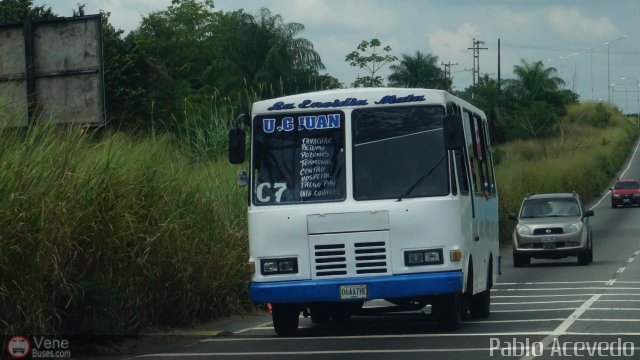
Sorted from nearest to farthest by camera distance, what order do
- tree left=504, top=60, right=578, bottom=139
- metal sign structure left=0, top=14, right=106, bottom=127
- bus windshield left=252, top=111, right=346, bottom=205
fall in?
bus windshield left=252, top=111, right=346, bottom=205 → metal sign structure left=0, top=14, right=106, bottom=127 → tree left=504, top=60, right=578, bottom=139

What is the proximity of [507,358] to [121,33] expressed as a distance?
1531 inches

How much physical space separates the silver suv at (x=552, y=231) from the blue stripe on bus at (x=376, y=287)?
55.7ft

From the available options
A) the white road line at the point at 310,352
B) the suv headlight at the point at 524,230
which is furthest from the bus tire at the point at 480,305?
the suv headlight at the point at 524,230

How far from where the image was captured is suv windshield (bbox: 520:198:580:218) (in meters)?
32.0

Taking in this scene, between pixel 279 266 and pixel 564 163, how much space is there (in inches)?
2430

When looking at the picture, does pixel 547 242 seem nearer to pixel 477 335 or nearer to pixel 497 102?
pixel 477 335

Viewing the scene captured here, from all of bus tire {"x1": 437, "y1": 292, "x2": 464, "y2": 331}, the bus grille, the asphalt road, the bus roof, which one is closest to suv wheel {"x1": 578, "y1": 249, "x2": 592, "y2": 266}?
the asphalt road

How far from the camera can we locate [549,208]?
32.2 metres

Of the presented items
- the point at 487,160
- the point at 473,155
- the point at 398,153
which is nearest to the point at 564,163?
the point at 487,160

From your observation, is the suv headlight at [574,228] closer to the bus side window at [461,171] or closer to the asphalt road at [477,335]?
the asphalt road at [477,335]

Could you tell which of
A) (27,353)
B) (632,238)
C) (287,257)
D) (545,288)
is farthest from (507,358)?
(632,238)

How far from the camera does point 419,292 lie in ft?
46.6

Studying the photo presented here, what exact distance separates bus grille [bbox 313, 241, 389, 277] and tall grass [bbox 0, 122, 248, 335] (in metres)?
2.16

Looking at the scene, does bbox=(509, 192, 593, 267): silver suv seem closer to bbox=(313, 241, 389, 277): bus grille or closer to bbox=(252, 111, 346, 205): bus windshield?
bbox=(252, 111, 346, 205): bus windshield
